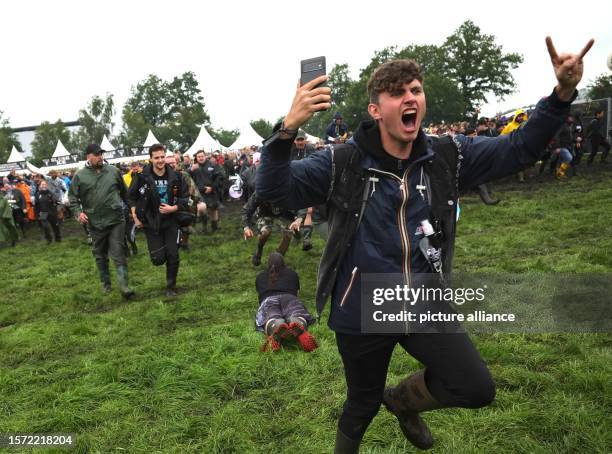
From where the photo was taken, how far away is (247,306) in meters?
6.70

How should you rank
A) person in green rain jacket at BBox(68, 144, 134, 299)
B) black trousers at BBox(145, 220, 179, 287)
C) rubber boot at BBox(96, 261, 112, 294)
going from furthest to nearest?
rubber boot at BBox(96, 261, 112, 294) → person in green rain jacket at BBox(68, 144, 134, 299) → black trousers at BBox(145, 220, 179, 287)

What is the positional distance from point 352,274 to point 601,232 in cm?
744

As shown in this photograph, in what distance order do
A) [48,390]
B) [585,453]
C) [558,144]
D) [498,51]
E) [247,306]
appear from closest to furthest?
[585,453] → [48,390] → [247,306] → [558,144] → [498,51]

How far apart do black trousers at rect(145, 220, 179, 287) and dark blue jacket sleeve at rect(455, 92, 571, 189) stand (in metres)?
5.57

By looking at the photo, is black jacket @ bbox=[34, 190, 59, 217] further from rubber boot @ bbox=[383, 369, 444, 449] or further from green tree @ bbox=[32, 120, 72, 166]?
green tree @ bbox=[32, 120, 72, 166]

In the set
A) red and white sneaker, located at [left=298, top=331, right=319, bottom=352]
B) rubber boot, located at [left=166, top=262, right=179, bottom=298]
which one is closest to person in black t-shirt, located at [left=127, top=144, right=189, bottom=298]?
rubber boot, located at [left=166, top=262, right=179, bottom=298]

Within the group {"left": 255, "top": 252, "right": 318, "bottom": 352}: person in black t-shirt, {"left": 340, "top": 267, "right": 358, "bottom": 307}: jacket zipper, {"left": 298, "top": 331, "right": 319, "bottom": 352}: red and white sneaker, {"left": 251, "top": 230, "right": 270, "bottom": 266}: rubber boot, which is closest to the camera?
{"left": 340, "top": 267, "right": 358, "bottom": 307}: jacket zipper

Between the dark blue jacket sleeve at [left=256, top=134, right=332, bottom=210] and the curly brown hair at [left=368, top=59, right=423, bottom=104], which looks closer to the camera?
the dark blue jacket sleeve at [left=256, top=134, right=332, bottom=210]

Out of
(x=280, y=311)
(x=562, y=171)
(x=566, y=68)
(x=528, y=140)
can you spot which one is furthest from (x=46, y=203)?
(x=562, y=171)

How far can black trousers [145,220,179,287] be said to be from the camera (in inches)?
289

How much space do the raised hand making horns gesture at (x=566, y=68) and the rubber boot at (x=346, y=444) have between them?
211 cm

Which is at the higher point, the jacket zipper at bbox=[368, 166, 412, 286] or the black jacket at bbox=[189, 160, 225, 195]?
the jacket zipper at bbox=[368, 166, 412, 286]

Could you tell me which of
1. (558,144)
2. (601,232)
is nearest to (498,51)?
(558,144)

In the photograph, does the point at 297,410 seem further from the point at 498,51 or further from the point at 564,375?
the point at 498,51
